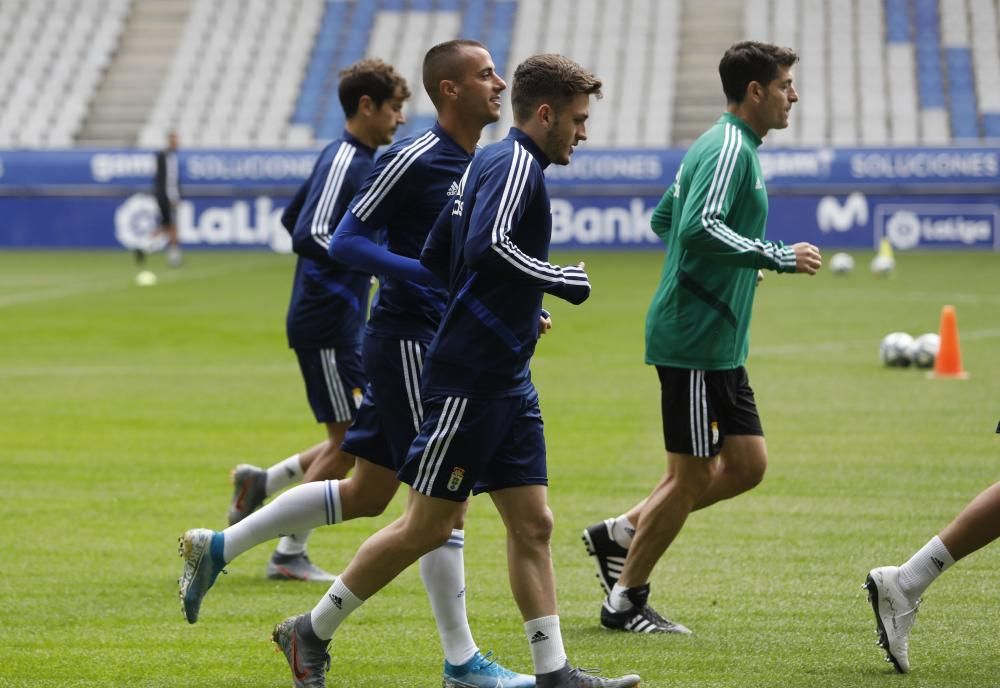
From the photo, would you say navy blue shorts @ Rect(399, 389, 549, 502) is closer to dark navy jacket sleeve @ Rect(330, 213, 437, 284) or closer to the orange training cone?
dark navy jacket sleeve @ Rect(330, 213, 437, 284)

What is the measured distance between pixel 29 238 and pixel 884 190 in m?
17.3

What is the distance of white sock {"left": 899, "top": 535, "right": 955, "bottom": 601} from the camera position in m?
5.82

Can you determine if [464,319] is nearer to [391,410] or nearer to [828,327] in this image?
[391,410]

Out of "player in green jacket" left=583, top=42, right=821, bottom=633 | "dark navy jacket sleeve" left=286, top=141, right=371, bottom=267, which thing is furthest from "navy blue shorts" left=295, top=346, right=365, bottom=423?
"player in green jacket" left=583, top=42, right=821, bottom=633

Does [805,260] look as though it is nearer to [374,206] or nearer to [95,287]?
[374,206]

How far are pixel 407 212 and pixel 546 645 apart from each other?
1592mm

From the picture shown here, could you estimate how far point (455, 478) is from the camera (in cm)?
518

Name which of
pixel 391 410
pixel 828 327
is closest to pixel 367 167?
pixel 391 410

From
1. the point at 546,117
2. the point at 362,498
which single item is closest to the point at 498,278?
the point at 546,117

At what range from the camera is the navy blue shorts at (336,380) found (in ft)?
25.2

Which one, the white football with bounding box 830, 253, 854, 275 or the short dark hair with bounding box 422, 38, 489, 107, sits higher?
the white football with bounding box 830, 253, 854, 275

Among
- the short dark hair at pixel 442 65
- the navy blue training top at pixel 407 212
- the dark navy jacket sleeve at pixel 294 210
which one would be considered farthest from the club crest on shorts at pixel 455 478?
the dark navy jacket sleeve at pixel 294 210

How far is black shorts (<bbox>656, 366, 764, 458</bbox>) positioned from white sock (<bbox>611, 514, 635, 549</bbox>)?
1.79 ft

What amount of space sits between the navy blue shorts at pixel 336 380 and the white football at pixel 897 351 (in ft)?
28.8
